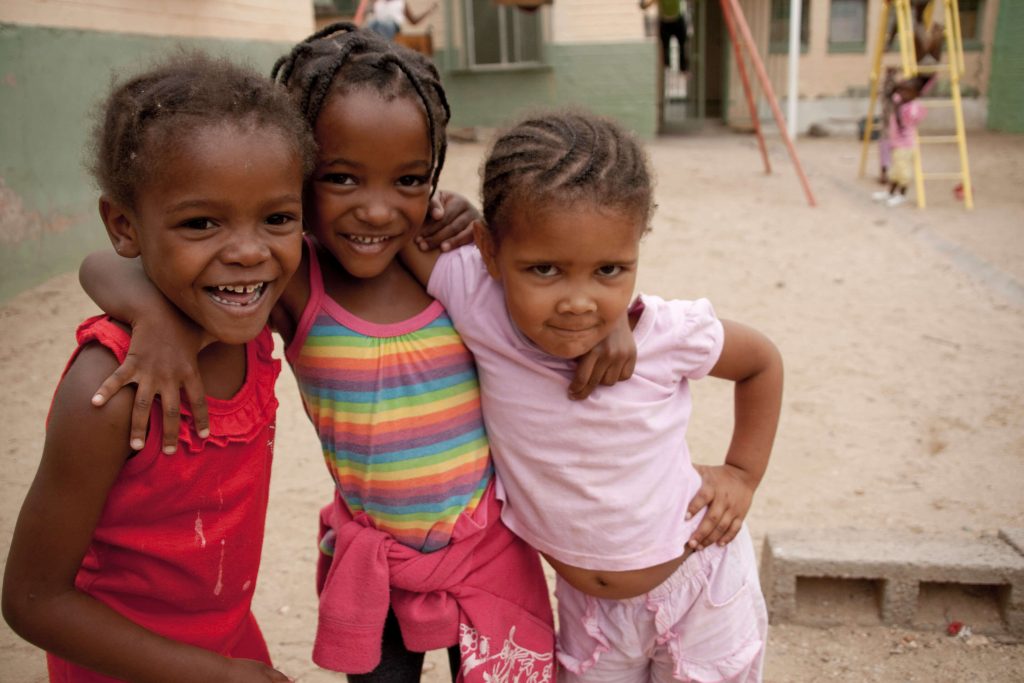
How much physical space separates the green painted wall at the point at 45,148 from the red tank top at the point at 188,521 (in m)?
4.18

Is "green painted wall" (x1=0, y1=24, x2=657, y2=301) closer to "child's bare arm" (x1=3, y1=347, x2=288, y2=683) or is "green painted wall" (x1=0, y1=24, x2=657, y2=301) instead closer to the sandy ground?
the sandy ground

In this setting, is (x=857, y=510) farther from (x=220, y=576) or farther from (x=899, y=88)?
(x=899, y=88)

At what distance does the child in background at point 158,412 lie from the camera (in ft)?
3.89

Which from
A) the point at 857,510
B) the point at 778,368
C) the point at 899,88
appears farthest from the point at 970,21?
the point at 778,368

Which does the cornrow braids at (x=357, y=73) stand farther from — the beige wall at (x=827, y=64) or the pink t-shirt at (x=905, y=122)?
the beige wall at (x=827, y=64)

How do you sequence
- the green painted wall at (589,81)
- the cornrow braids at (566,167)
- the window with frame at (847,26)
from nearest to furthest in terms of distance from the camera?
the cornrow braids at (566,167), the green painted wall at (589,81), the window with frame at (847,26)

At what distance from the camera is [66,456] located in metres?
1.16

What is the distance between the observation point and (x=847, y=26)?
15.3m

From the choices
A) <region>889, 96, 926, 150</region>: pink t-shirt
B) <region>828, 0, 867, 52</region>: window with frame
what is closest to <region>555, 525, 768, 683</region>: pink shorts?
<region>889, 96, 926, 150</region>: pink t-shirt

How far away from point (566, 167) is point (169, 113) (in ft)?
1.96

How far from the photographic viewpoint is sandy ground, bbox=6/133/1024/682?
231cm

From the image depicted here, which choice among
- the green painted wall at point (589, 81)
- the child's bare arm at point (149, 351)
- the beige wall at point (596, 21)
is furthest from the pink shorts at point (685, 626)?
the beige wall at point (596, 21)

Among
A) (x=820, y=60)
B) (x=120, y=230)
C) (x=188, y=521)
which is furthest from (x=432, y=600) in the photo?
(x=820, y=60)

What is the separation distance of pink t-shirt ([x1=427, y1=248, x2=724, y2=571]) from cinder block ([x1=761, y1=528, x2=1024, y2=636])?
946 millimetres
